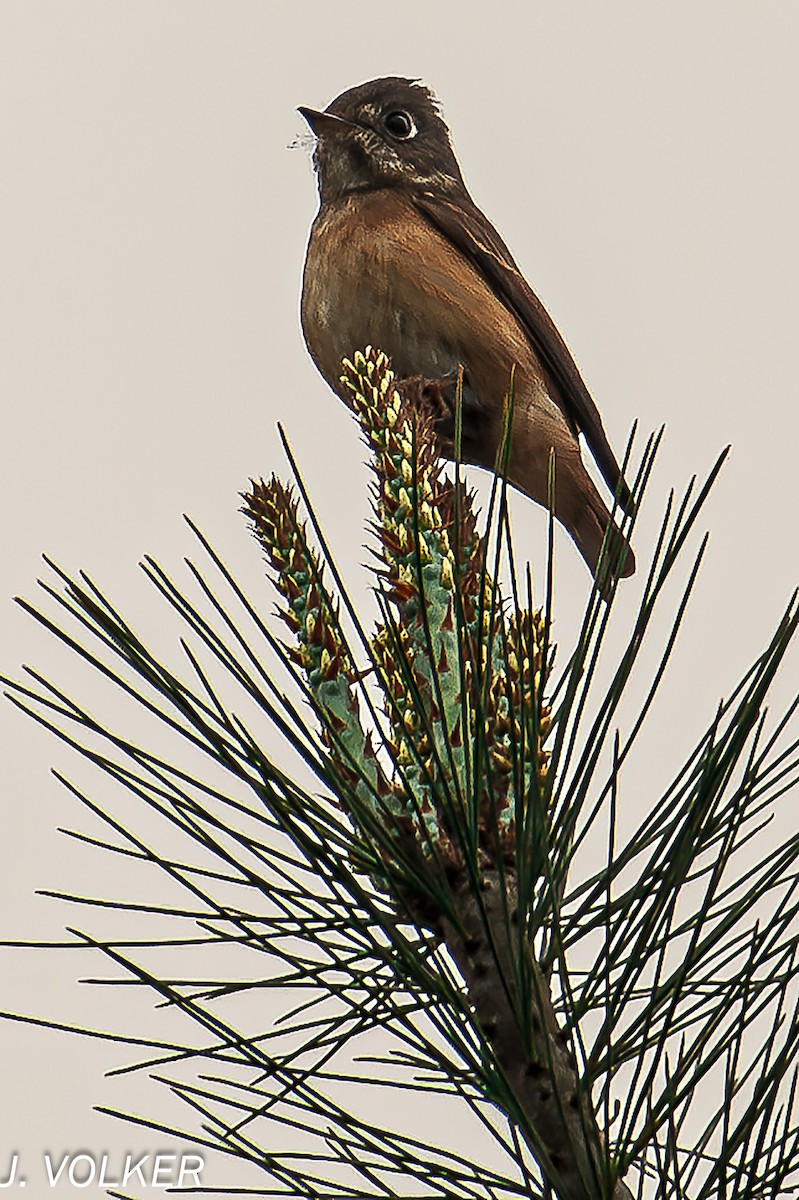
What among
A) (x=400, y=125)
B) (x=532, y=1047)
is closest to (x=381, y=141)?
(x=400, y=125)

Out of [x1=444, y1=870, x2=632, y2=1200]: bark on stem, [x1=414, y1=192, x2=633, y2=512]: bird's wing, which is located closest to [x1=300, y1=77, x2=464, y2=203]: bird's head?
[x1=414, y1=192, x2=633, y2=512]: bird's wing

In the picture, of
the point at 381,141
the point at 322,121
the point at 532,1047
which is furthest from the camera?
the point at 381,141

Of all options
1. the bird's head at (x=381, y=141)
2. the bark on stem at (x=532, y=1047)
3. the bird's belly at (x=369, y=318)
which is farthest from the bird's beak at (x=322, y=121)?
the bark on stem at (x=532, y=1047)

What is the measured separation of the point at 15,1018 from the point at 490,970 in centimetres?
51

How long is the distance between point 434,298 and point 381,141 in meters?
0.82

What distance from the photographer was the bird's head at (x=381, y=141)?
4.41m

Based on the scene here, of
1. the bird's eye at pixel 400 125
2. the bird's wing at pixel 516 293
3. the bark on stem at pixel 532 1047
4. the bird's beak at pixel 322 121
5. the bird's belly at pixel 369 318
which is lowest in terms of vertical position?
the bark on stem at pixel 532 1047

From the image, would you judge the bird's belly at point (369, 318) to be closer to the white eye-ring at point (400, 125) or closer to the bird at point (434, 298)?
the bird at point (434, 298)

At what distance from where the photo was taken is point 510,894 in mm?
1698

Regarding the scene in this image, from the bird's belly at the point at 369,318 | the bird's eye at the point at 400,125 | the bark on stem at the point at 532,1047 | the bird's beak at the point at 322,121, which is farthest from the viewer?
the bird's eye at the point at 400,125

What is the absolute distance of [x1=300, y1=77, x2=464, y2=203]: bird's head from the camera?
441 cm

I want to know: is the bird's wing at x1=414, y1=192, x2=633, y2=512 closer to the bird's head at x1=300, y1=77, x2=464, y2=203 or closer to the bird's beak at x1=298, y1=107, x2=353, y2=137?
the bird's head at x1=300, y1=77, x2=464, y2=203

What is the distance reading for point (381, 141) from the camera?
4.51m

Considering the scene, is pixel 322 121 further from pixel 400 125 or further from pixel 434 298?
pixel 434 298
